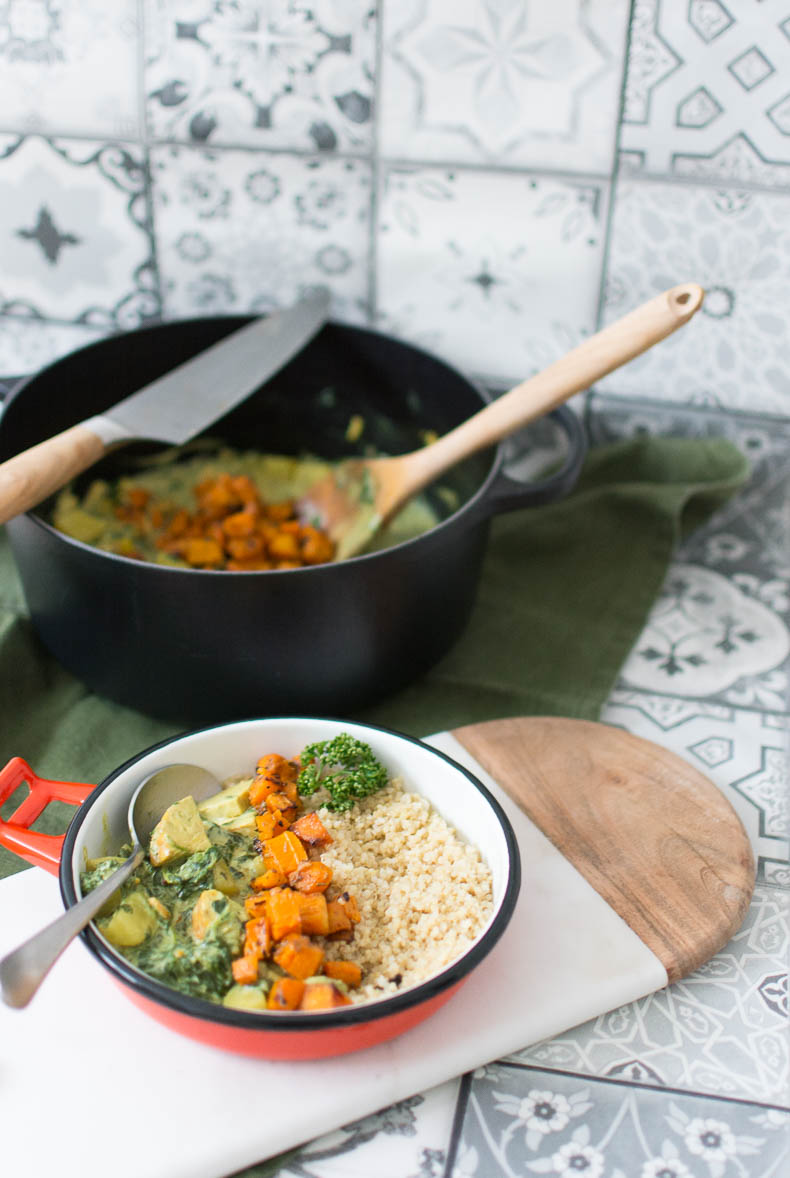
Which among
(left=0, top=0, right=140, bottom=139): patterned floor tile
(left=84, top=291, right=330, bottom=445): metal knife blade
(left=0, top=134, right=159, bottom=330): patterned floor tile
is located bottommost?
(left=84, top=291, right=330, bottom=445): metal knife blade

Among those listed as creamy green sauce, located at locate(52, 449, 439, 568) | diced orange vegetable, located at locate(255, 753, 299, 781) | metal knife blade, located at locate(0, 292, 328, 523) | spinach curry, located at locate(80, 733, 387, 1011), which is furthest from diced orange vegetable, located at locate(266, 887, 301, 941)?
creamy green sauce, located at locate(52, 449, 439, 568)

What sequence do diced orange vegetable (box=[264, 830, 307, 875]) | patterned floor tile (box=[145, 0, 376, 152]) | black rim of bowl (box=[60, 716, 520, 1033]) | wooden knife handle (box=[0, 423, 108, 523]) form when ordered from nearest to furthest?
black rim of bowl (box=[60, 716, 520, 1033]) < diced orange vegetable (box=[264, 830, 307, 875]) < wooden knife handle (box=[0, 423, 108, 523]) < patterned floor tile (box=[145, 0, 376, 152])

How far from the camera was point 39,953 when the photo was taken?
566 mm

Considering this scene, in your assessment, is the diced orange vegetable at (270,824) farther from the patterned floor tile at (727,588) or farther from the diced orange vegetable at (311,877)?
the patterned floor tile at (727,588)

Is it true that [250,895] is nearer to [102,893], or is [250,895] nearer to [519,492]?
[102,893]

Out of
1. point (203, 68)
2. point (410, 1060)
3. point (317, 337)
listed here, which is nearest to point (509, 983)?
point (410, 1060)

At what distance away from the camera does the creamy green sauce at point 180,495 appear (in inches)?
40.2

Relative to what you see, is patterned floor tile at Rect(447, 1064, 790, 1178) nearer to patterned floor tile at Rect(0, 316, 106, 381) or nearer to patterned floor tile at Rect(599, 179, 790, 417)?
patterned floor tile at Rect(599, 179, 790, 417)

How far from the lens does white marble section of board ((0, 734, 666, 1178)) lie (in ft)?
1.86

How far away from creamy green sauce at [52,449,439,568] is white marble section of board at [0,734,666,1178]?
0.39m

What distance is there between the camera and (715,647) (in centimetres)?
102

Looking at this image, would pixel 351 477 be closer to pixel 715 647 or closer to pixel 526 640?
pixel 526 640

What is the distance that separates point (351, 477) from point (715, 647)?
381mm

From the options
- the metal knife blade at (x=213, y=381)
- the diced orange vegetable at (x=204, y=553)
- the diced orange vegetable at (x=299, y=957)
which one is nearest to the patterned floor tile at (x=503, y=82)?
the metal knife blade at (x=213, y=381)
